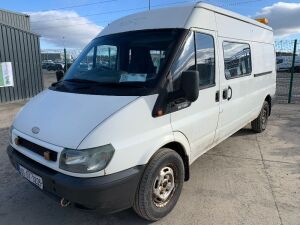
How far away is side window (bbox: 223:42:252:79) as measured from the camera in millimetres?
4633

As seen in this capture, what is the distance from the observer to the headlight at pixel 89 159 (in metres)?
2.79

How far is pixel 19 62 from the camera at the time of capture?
12.6 m

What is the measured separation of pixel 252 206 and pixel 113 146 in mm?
2036

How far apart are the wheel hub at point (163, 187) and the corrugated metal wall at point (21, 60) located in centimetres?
1004

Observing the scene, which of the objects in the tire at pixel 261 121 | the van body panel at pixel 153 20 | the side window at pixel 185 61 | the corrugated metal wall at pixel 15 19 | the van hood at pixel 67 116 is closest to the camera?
the van hood at pixel 67 116

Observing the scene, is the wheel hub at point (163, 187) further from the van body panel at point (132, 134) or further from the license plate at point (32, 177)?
the license plate at point (32, 177)

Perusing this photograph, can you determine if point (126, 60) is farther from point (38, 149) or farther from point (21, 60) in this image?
point (21, 60)

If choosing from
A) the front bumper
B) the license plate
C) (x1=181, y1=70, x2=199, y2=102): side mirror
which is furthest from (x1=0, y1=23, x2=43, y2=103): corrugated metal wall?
(x1=181, y1=70, x2=199, y2=102): side mirror

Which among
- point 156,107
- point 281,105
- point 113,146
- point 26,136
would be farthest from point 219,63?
point 281,105

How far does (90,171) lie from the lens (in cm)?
279

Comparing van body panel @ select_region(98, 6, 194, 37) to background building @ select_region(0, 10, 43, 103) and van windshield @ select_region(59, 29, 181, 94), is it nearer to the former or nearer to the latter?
van windshield @ select_region(59, 29, 181, 94)

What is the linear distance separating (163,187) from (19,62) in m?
11.0

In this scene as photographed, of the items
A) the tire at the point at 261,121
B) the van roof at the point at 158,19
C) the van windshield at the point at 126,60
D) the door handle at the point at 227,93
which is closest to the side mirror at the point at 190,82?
the van windshield at the point at 126,60

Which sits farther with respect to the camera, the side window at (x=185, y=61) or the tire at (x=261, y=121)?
the tire at (x=261, y=121)
